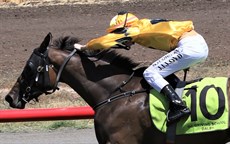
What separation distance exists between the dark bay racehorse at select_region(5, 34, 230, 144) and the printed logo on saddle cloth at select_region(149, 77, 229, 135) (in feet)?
0.52

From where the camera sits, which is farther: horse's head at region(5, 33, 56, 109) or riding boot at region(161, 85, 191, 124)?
horse's head at region(5, 33, 56, 109)

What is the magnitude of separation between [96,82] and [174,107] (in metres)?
0.93

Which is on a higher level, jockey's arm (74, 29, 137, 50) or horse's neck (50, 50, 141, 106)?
jockey's arm (74, 29, 137, 50)

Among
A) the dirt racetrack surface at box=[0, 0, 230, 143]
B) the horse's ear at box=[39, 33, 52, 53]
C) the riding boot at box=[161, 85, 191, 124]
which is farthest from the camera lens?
the dirt racetrack surface at box=[0, 0, 230, 143]

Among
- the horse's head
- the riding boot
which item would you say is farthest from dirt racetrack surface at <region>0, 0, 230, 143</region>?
the riding boot

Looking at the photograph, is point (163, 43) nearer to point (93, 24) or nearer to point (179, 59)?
point (179, 59)

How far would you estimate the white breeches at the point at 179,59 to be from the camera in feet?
22.0

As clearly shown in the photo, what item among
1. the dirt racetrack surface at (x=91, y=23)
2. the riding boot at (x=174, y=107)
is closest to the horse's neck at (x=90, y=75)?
the riding boot at (x=174, y=107)

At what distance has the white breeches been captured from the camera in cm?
671

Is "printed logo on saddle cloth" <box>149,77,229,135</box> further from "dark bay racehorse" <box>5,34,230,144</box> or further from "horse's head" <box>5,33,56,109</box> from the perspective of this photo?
"horse's head" <box>5,33,56,109</box>

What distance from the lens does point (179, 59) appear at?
6.75m

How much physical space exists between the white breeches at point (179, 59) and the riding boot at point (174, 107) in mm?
171

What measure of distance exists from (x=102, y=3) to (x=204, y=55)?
1769 centimetres

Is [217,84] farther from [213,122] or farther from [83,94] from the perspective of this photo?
[83,94]
